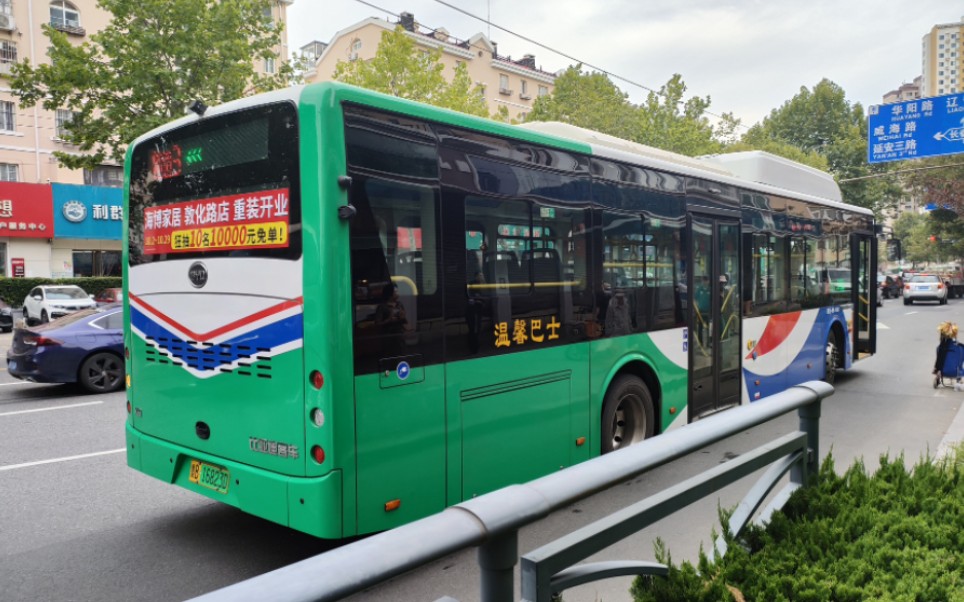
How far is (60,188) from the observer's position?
3061 centimetres

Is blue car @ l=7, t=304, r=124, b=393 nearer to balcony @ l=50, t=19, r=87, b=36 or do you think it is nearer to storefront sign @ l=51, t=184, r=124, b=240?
storefront sign @ l=51, t=184, r=124, b=240

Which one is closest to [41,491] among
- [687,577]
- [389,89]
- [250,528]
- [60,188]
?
[250,528]

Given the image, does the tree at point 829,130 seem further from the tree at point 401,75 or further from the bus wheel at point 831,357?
the bus wheel at point 831,357

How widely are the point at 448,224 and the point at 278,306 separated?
1.19m

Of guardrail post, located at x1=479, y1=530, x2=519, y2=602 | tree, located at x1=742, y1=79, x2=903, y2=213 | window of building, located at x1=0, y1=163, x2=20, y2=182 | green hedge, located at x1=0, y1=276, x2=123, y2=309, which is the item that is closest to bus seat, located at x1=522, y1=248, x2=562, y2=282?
guardrail post, located at x1=479, y1=530, x2=519, y2=602

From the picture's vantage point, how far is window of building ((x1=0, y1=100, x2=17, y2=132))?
31625mm

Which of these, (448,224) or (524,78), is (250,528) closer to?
(448,224)

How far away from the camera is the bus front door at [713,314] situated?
7289 mm

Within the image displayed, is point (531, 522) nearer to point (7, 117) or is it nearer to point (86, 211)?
point (86, 211)

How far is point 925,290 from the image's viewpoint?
36562 mm

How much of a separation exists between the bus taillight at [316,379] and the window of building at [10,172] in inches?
1368

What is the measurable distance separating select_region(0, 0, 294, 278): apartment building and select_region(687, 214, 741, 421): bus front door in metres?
30.9

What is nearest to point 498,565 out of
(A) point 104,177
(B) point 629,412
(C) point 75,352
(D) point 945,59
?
(B) point 629,412

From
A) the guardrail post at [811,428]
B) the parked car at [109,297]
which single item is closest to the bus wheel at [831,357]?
the guardrail post at [811,428]
